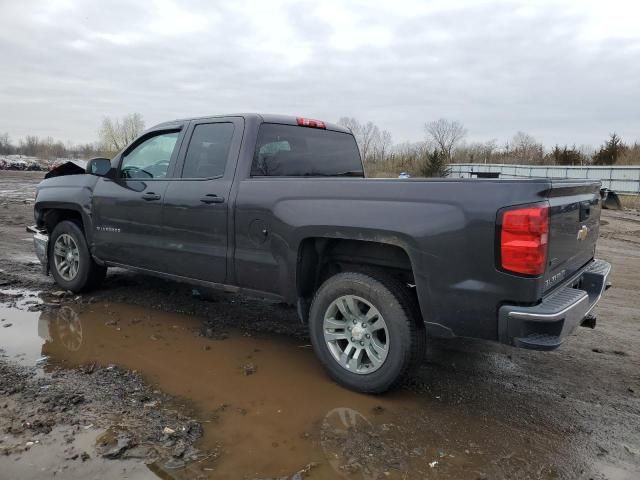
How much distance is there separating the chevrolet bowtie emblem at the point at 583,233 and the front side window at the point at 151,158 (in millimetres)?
3618

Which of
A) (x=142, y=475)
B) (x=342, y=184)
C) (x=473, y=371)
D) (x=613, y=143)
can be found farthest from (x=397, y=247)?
(x=613, y=143)

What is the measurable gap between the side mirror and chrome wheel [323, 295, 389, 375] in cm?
308

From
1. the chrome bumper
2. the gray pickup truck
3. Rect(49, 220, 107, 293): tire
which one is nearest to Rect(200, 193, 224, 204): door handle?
the gray pickup truck

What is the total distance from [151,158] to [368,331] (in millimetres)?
3024

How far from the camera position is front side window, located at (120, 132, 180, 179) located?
4.85 meters

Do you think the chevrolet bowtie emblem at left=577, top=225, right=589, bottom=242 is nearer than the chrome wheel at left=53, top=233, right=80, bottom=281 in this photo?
Yes

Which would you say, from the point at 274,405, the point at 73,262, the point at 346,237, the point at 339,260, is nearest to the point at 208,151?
the point at 339,260

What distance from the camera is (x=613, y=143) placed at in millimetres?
34938

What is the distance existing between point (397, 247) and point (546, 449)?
1.51m

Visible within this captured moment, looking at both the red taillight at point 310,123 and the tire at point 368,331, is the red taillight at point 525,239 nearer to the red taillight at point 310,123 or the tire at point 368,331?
the tire at point 368,331

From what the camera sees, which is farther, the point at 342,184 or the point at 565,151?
the point at 565,151

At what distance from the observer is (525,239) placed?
279 centimetres

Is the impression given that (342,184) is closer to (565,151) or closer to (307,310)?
(307,310)

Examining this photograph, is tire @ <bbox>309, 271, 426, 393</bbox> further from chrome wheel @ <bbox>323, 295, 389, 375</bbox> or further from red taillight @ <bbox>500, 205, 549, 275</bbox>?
red taillight @ <bbox>500, 205, 549, 275</bbox>
